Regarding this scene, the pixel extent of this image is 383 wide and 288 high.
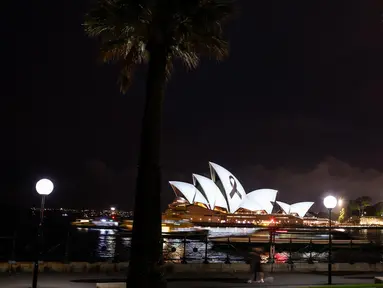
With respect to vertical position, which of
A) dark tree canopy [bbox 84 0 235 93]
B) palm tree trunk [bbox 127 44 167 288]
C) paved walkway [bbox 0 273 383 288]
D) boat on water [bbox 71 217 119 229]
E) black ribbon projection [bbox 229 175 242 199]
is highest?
black ribbon projection [bbox 229 175 242 199]

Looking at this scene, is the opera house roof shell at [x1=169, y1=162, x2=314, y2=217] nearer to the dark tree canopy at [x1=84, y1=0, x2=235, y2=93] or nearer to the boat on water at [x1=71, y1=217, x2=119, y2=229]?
the boat on water at [x1=71, y1=217, x2=119, y2=229]

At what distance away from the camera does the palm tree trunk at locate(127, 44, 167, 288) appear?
10.2m

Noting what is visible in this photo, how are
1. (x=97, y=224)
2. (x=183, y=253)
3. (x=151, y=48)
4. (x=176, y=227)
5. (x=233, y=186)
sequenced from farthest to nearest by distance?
(x=97, y=224) < (x=233, y=186) < (x=176, y=227) < (x=183, y=253) < (x=151, y=48)

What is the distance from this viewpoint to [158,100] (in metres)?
11.2

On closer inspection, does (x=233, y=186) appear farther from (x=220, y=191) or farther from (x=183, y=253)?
(x=183, y=253)

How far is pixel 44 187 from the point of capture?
42.1ft

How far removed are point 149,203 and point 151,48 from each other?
3782 millimetres

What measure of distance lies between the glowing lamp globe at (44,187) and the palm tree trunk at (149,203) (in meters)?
3.53

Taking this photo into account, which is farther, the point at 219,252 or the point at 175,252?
the point at 219,252

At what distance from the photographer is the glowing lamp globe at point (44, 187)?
12.8m

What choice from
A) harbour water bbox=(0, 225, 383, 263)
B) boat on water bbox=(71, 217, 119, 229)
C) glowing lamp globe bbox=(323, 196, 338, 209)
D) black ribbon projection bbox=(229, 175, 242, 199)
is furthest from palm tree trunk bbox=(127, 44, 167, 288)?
boat on water bbox=(71, 217, 119, 229)

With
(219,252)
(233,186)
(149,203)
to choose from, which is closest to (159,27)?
(149,203)

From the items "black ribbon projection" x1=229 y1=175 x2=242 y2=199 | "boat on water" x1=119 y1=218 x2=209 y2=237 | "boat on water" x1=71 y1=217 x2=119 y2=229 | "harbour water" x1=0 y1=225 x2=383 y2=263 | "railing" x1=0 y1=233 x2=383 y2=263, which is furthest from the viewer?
"boat on water" x1=71 y1=217 x2=119 y2=229

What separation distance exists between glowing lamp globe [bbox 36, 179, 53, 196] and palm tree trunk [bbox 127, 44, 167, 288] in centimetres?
353
